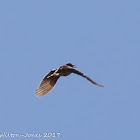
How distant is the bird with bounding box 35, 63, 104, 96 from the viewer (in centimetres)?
2036

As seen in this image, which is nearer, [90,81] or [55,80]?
[90,81]

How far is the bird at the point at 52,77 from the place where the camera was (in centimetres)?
2036

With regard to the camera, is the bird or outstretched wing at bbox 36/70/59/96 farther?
outstretched wing at bbox 36/70/59/96

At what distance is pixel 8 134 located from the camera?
20891 millimetres

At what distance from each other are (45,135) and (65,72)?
2.47 m

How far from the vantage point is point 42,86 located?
2072cm

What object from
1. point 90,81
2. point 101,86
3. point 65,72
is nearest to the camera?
point 101,86

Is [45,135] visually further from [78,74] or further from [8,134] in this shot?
[78,74]

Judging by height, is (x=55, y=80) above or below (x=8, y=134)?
above

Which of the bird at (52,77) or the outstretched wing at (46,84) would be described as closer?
the bird at (52,77)

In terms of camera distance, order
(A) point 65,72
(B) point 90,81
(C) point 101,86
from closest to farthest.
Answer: (C) point 101,86 → (B) point 90,81 → (A) point 65,72

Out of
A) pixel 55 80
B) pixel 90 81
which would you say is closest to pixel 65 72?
pixel 55 80

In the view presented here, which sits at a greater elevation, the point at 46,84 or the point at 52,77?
the point at 52,77

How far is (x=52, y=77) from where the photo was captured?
2094 cm
